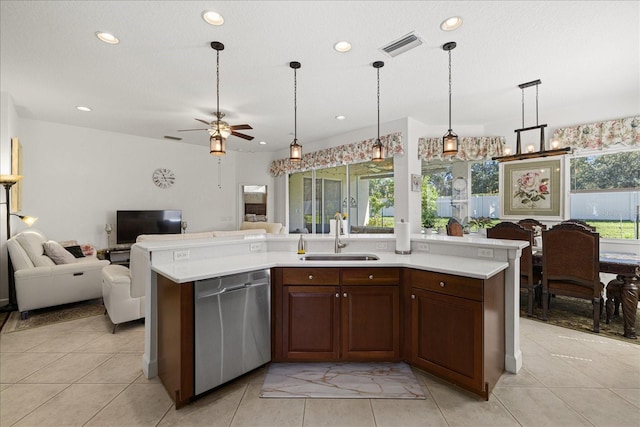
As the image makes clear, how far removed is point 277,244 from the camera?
298 cm

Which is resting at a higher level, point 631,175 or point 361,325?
point 631,175

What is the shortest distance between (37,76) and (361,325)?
14.6 feet

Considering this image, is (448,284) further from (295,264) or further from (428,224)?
(428,224)

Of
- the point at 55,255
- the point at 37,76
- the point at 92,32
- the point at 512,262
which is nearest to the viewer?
the point at 512,262

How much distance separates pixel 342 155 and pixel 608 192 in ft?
13.7

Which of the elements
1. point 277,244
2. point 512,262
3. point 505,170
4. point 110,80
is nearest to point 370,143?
point 505,170

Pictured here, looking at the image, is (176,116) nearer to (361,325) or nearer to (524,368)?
(361,325)

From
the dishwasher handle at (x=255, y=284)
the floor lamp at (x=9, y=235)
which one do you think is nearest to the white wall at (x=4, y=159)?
the floor lamp at (x=9, y=235)

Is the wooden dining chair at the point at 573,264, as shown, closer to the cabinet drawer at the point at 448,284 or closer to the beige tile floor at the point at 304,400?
the beige tile floor at the point at 304,400

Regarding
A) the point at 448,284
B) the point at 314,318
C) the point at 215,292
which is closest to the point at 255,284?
the point at 215,292

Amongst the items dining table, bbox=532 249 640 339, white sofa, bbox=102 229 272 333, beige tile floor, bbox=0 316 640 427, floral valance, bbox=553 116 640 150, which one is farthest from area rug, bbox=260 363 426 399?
floral valance, bbox=553 116 640 150

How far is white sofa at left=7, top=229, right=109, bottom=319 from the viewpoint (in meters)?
3.43

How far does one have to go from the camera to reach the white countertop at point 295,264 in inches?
76.9

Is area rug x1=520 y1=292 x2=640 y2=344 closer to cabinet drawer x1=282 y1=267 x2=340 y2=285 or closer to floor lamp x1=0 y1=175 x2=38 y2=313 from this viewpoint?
cabinet drawer x1=282 y1=267 x2=340 y2=285
